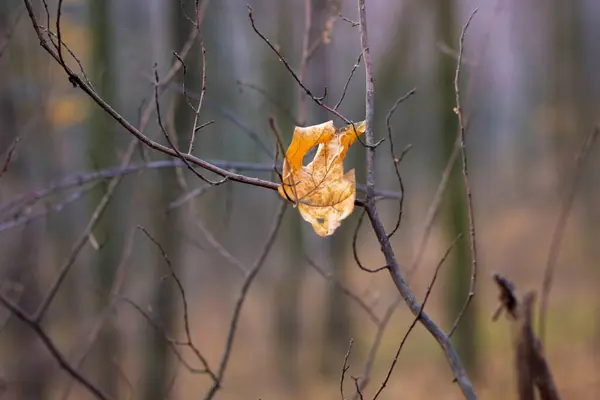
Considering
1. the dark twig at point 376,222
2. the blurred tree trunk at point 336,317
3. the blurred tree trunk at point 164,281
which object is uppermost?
the blurred tree trunk at point 336,317

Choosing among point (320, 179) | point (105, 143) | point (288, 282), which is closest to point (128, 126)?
point (320, 179)

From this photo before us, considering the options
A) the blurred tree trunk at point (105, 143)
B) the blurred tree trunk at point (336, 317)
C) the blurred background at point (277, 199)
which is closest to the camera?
the blurred background at point (277, 199)

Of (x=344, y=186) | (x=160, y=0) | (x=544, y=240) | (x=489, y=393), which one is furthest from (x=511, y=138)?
(x=344, y=186)

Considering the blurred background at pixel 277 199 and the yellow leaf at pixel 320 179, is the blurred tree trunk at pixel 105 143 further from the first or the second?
the yellow leaf at pixel 320 179

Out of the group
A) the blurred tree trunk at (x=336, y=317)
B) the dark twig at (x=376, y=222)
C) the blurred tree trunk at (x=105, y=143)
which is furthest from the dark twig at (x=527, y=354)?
the blurred tree trunk at (x=336, y=317)

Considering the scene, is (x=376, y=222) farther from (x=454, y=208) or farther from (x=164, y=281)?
(x=454, y=208)

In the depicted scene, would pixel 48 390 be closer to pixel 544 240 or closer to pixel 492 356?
pixel 492 356

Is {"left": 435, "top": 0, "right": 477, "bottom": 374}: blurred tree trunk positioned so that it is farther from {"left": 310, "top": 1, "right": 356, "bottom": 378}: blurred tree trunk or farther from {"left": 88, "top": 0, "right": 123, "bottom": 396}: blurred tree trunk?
{"left": 88, "top": 0, "right": 123, "bottom": 396}: blurred tree trunk

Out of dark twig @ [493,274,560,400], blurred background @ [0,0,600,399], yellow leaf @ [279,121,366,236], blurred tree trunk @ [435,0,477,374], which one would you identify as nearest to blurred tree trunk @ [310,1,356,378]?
blurred background @ [0,0,600,399]
